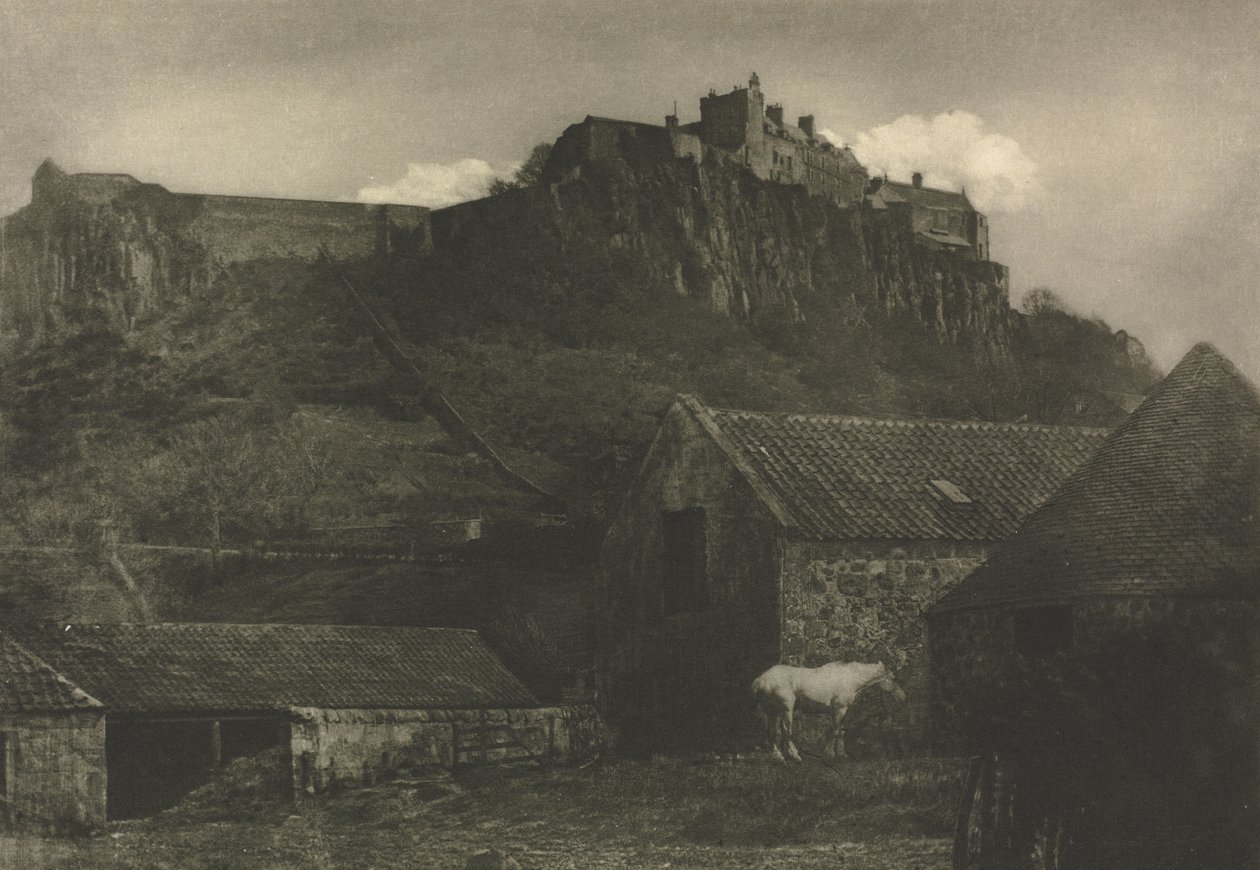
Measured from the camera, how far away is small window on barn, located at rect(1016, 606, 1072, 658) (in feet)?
64.0

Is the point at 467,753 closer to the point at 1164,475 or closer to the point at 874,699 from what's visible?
the point at 874,699

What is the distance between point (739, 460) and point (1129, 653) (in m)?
7.29

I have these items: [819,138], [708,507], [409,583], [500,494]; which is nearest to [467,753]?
[708,507]

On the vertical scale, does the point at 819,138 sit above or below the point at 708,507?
above

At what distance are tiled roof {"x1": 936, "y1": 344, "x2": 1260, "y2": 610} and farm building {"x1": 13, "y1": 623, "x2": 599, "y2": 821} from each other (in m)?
9.27

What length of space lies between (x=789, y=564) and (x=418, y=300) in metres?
58.3

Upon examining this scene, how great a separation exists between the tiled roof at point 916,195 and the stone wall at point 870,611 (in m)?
84.3

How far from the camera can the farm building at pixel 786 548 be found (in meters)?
23.4

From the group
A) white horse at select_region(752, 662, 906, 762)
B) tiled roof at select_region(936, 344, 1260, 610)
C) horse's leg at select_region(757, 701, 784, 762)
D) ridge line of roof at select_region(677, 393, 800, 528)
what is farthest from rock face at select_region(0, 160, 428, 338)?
tiled roof at select_region(936, 344, 1260, 610)

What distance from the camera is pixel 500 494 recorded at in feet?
179

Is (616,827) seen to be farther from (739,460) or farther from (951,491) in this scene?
(951,491)

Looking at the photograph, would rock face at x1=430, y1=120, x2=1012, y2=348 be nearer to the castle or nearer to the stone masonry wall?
the castle

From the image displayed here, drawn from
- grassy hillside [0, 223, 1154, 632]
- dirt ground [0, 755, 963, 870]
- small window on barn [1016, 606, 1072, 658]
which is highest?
grassy hillside [0, 223, 1154, 632]

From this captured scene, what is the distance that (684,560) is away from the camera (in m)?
25.2
